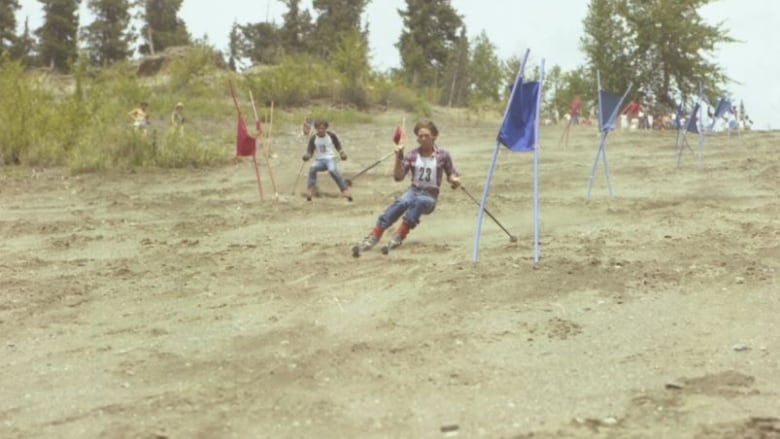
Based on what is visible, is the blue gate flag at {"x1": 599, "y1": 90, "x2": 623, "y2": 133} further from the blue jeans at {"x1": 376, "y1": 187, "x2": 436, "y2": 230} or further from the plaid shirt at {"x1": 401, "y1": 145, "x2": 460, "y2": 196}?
the blue jeans at {"x1": 376, "y1": 187, "x2": 436, "y2": 230}

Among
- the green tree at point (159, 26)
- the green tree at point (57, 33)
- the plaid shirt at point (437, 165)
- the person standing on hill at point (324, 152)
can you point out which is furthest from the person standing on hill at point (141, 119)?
the green tree at point (159, 26)

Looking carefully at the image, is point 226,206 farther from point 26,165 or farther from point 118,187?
point 26,165

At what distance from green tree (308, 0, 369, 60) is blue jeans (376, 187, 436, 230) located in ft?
150

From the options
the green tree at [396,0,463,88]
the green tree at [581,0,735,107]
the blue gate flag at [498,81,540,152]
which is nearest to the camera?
the blue gate flag at [498,81,540,152]

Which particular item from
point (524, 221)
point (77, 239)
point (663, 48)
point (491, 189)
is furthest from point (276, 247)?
point (663, 48)

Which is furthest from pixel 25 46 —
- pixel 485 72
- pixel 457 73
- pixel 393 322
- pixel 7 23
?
pixel 393 322

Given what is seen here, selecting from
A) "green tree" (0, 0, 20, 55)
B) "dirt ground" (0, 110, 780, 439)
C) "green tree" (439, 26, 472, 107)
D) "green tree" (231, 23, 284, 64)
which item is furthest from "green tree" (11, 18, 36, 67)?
"dirt ground" (0, 110, 780, 439)

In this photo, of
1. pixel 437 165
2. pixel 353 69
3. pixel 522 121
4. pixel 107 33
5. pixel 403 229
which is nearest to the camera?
pixel 522 121

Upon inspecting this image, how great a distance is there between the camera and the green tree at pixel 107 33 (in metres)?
49.0

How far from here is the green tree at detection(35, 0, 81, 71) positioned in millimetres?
47344

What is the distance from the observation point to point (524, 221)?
12016 millimetres

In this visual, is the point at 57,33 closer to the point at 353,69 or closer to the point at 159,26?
the point at 159,26

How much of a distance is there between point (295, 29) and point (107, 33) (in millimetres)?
13965

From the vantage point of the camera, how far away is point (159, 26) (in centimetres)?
5394
